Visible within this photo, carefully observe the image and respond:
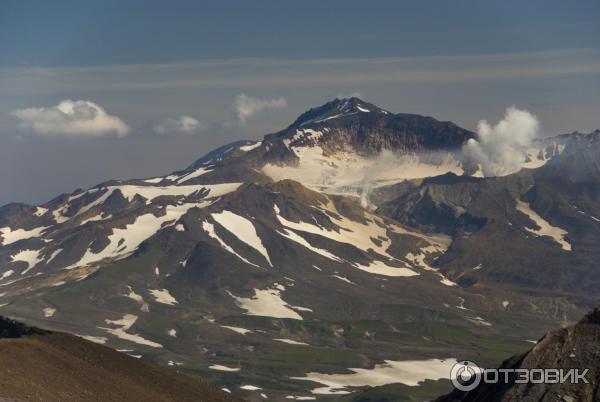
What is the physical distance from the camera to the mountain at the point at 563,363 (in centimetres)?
10362

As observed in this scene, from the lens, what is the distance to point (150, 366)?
173 meters

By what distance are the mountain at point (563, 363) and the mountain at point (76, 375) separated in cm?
4760

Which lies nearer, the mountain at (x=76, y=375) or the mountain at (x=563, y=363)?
the mountain at (x=563, y=363)

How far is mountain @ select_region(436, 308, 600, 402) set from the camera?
104 metres

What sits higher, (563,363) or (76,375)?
(563,363)

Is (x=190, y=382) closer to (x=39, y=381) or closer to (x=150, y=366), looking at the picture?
(x=150, y=366)

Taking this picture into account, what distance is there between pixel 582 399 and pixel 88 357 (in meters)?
77.4

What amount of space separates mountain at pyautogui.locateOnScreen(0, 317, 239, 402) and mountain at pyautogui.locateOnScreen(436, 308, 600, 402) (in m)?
47.6

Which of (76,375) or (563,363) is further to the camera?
(76,375)

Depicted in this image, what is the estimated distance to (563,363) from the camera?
353 ft

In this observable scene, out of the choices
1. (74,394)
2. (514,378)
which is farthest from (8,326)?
(514,378)

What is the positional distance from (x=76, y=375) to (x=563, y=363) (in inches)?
2489

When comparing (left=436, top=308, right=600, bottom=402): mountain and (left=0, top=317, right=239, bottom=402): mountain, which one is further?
(left=0, top=317, right=239, bottom=402): mountain

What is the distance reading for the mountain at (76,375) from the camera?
427 feet
